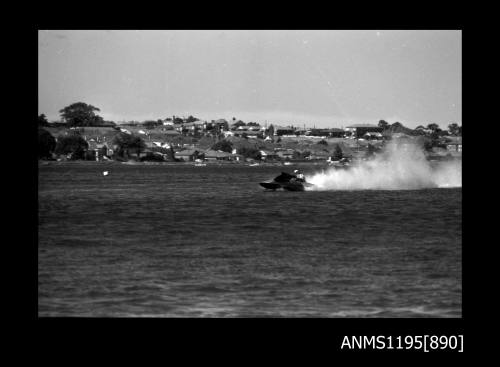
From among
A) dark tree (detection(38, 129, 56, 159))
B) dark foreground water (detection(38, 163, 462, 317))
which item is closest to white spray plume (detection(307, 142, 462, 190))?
dark foreground water (detection(38, 163, 462, 317))

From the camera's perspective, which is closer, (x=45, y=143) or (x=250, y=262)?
(x=250, y=262)

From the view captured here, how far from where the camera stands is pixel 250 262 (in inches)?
1065

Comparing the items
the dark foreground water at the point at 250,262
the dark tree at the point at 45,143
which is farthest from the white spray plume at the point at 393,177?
the dark tree at the point at 45,143

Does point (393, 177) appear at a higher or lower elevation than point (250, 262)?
higher

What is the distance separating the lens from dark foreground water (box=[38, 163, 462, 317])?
65.0 feet

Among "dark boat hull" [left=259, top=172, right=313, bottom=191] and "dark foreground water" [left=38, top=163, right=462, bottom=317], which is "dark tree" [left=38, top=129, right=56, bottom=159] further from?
"dark foreground water" [left=38, top=163, right=462, bottom=317]

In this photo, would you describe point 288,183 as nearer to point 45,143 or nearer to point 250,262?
point 250,262

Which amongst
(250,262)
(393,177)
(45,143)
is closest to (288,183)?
(393,177)

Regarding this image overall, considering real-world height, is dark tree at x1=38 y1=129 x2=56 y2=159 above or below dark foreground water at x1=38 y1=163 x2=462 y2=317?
above
